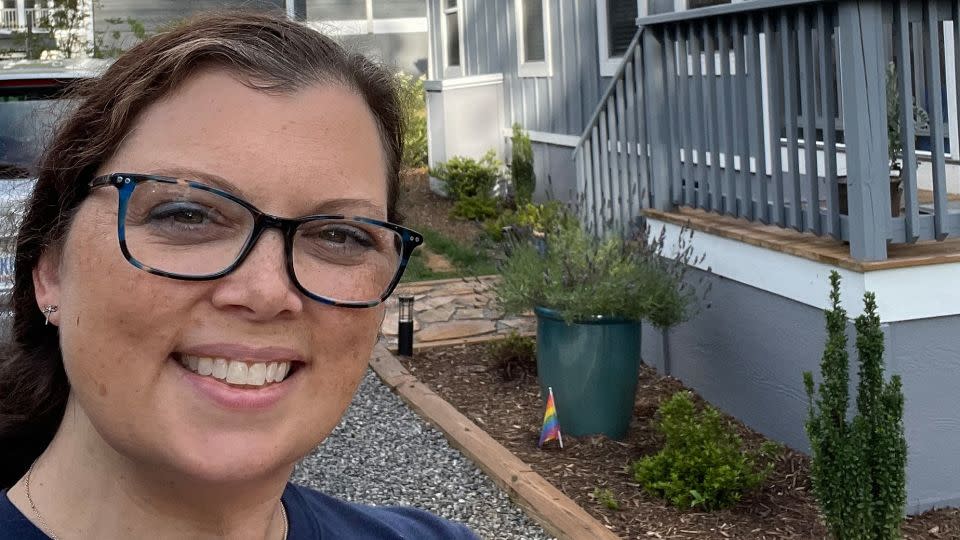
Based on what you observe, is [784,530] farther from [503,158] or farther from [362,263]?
[503,158]

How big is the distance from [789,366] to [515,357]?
2.22 metres

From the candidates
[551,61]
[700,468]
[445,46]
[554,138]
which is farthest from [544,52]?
[700,468]

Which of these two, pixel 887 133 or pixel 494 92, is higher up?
pixel 494 92

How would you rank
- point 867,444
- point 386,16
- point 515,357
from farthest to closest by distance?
1. point 386,16
2. point 515,357
3. point 867,444

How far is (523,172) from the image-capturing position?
1234cm

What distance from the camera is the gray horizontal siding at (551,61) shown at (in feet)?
36.2

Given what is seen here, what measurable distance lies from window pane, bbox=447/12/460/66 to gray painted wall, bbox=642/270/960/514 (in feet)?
31.4

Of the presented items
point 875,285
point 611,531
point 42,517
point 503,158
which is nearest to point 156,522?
point 42,517

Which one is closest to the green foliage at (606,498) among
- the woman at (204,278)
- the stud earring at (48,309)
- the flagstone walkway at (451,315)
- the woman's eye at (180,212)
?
the flagstone walkway at (451,315)

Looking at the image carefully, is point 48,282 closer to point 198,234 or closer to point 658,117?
point 198,234

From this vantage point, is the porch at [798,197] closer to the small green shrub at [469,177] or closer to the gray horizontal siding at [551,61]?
the gray horizontal siding at [551,61]

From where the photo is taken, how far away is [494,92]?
546 inches

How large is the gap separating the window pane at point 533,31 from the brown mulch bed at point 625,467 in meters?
5.70

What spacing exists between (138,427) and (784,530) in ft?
12.7
